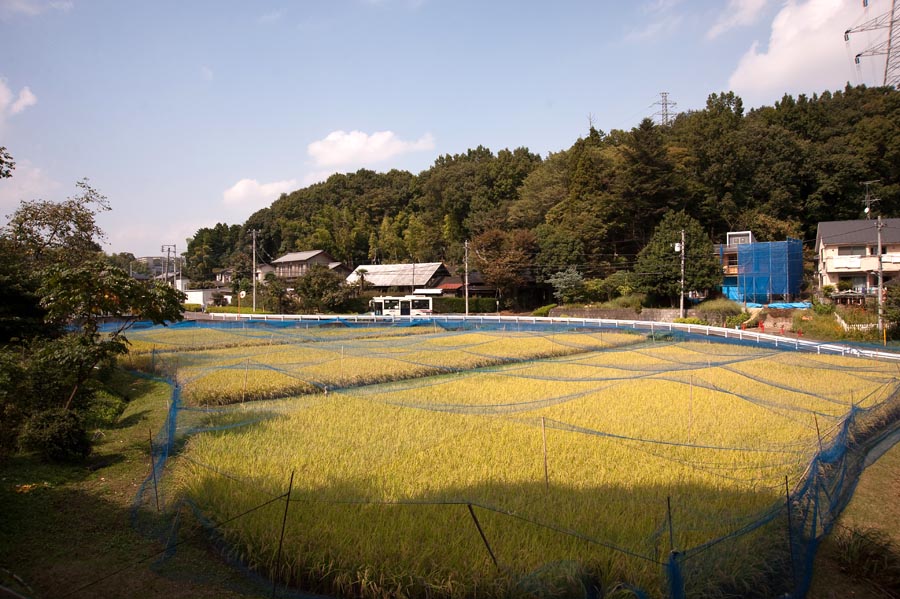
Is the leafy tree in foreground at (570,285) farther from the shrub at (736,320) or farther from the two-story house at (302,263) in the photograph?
the two-story house at (302,263)

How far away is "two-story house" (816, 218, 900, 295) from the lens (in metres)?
30.6

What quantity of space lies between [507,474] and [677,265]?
93.8ft

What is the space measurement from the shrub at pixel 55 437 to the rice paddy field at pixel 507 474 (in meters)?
1.50

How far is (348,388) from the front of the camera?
12.8 metres

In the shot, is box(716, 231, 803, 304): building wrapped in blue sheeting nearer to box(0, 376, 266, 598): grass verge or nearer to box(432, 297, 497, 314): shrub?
box(432, 297, 497, 314): shrub

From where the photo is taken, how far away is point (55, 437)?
7383 mm

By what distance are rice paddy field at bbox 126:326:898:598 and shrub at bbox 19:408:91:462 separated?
1.50m

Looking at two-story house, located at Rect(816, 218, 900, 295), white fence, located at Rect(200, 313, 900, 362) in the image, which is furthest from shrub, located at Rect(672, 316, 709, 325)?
two-story house, located at Rect(816, 218, 900, 295)

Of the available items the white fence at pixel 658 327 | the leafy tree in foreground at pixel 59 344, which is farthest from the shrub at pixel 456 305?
the leafy tree in foreground at pixel 59 344

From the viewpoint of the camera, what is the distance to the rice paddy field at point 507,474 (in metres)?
4.43

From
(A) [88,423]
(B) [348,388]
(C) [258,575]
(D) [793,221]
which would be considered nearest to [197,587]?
(C) [258,575]

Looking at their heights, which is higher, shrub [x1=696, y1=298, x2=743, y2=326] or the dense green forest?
the dense green forest

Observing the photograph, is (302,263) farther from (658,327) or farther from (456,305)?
(658,327)

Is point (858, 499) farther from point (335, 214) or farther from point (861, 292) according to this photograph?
point (335, 214)
